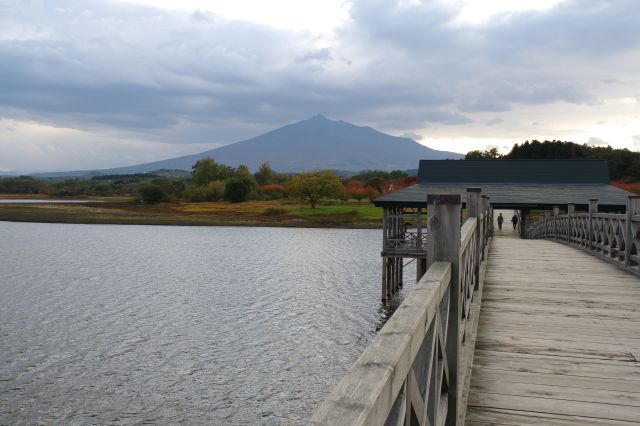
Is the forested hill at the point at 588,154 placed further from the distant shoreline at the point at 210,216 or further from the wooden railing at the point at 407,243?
the wooden railing at the point at 407,243

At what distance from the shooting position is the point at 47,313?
864 inches

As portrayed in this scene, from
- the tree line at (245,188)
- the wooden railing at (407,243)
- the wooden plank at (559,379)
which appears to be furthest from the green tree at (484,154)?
the wooden plank at (559,379)

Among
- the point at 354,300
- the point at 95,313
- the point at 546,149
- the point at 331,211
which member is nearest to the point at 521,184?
the point at 354,300

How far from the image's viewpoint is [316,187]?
82.9m

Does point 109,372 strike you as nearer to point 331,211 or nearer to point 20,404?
point 20,404

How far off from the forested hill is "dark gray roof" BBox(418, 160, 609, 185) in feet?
133

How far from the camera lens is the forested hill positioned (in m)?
78.1

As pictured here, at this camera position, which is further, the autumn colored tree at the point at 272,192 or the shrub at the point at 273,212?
the autumn colored tree at the point at 272,192

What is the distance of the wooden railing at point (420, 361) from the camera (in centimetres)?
146

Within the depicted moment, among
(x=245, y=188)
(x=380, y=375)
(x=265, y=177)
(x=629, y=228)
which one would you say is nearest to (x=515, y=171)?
(x=629, y=228)

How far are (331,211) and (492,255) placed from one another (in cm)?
6478

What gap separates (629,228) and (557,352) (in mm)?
6027

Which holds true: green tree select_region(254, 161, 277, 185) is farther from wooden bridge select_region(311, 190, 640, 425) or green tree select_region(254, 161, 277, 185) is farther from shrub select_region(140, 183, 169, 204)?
wooden bridge select_region(311, 190, 640, 425)

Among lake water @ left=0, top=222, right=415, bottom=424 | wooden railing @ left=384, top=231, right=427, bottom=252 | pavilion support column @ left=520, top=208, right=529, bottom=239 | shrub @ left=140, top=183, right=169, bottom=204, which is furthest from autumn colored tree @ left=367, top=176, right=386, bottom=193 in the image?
wooden railing @ left=384, top=231, right=427, bottom=252
